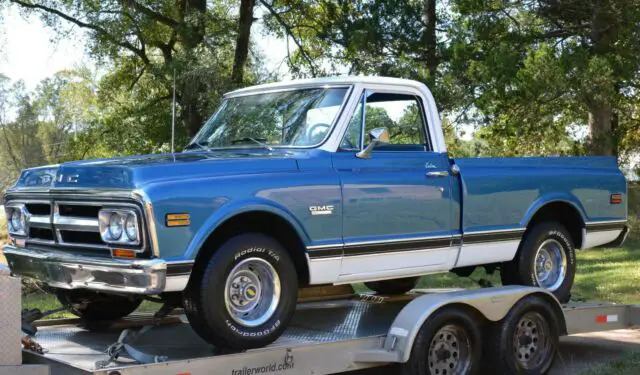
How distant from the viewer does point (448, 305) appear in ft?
20.0

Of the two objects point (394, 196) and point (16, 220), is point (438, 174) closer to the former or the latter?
point (394, 196)

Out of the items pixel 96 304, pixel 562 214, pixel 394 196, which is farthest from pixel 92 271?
pixel 562 214

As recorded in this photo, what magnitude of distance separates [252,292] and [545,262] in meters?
3.42

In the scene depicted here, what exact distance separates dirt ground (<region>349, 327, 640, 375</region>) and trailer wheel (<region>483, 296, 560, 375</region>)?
380mm

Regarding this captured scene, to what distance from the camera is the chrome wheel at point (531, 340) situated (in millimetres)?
6645

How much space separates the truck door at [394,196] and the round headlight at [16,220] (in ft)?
7.52

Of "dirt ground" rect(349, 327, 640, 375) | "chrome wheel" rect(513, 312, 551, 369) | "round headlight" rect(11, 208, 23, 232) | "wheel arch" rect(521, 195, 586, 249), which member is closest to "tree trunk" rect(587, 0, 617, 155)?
"dirt ground" rect(349, 327, 640, 375)

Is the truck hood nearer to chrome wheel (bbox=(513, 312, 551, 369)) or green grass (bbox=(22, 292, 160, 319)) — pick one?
chrome wheel (bbox=(513, 312, 551, 369))

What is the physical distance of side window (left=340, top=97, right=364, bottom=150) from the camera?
6188 millimetres

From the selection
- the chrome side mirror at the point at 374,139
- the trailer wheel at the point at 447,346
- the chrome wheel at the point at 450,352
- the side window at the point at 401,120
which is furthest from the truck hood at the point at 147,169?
the chrome wheel at the point at 450,352

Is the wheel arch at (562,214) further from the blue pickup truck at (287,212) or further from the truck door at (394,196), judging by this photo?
the truck door at (394,196)

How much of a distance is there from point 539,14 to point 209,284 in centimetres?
1633

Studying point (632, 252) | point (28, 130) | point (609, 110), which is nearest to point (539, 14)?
point (609, 110)

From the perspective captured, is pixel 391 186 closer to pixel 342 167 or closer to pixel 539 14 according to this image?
pixel 342 167
